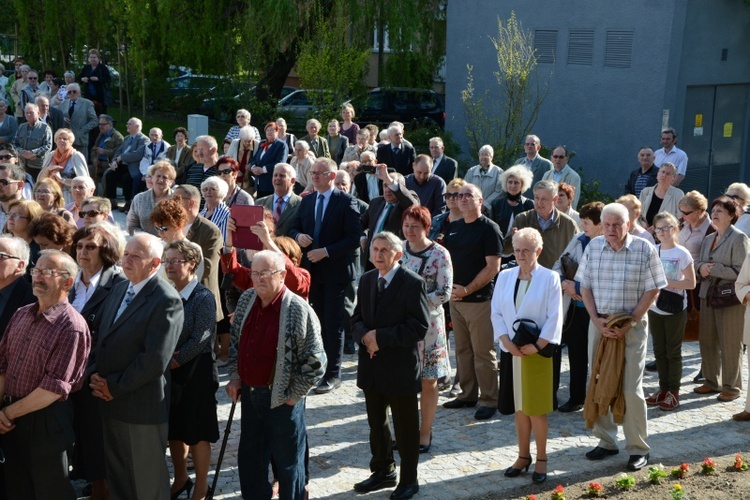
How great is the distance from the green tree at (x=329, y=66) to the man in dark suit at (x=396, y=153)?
7.39 m

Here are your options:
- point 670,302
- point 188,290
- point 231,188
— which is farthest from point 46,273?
point 670,302

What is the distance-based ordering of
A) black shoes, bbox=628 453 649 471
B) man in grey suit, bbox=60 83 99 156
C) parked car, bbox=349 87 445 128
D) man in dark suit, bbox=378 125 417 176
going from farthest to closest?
parked car, bbox=349 87 445 128 < man in grey suit, bbox=60 83 99 156 < man in dark suit, bbox=378 125 417 176 < black shoes, bbox=628 453 649 471

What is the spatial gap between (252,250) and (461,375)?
2.25 m

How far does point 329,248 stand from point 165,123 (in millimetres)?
20697

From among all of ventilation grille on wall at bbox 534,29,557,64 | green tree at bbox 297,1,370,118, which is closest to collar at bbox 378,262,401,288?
ventilation grille on wall at bbox 534,29,557,64

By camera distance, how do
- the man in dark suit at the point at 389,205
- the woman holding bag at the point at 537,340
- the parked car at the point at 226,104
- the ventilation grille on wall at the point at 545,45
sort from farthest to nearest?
the parked car at the point at 226,104 < the ventilation grille on wall at the point at 545,45 < the man in dark suit at the point at 389,205 < the woman holding bag at the point at 537,340

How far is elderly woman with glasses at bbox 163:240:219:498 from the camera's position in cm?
645

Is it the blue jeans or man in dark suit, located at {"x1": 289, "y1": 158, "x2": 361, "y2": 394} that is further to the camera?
man in dark suit, located at {"x1": 289, "y1": 158, "x2": 361, "y2": 394}

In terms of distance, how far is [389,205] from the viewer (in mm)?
9828

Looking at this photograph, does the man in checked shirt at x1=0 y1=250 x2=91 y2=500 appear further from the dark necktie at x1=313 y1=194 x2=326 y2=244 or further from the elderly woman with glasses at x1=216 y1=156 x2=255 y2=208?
the elderly woman with glasses at x1=216 y1=156 x2=255 y2=208

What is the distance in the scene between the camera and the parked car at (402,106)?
25.7 meters

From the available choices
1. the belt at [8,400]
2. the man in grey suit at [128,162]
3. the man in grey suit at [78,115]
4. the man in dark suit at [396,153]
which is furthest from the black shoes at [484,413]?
the man in grey suit at [78,115]

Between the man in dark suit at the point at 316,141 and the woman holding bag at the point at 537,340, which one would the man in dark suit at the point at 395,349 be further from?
the man in dark suit at the point at 316,141

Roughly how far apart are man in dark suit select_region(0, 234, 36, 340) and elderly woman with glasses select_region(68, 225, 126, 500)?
39 centimetres
